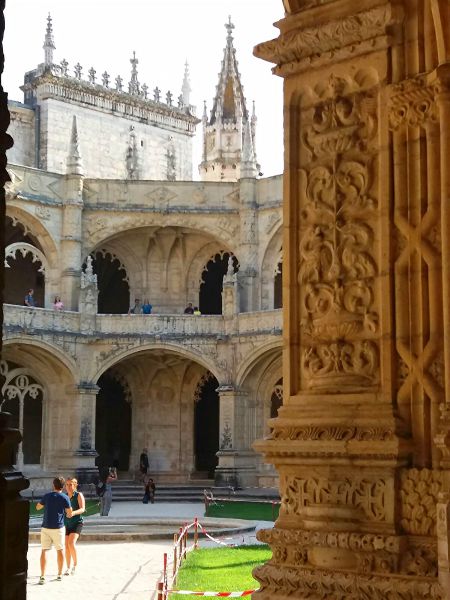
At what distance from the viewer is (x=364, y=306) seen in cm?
598

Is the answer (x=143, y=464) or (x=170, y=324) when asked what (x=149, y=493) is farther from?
(x=170, y=324)

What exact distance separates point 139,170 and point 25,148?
4.61 m

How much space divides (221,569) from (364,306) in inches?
307

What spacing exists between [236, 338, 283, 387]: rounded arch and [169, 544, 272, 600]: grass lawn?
1303 cm

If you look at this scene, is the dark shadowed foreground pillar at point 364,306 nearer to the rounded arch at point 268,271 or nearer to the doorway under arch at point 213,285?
the rounded arch at point 268,271

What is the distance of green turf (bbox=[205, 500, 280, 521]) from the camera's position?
22.4 m

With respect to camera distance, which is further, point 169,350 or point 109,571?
point 169,350

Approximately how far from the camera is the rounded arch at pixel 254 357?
2874 centimetres

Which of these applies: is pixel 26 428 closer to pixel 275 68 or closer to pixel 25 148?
pixel 25 148

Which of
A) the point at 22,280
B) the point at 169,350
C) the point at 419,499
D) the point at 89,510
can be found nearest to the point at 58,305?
the point at 169,350

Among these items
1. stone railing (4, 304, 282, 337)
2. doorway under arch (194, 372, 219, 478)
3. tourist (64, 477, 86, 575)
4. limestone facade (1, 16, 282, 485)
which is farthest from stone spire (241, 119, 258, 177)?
tourist (64, 477, 86, 575)

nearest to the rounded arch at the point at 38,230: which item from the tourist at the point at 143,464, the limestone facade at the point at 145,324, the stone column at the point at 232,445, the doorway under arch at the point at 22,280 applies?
the limestone facade at the point at 145,324

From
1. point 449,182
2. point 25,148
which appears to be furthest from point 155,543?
point 25,148

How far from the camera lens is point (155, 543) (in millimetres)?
17469
